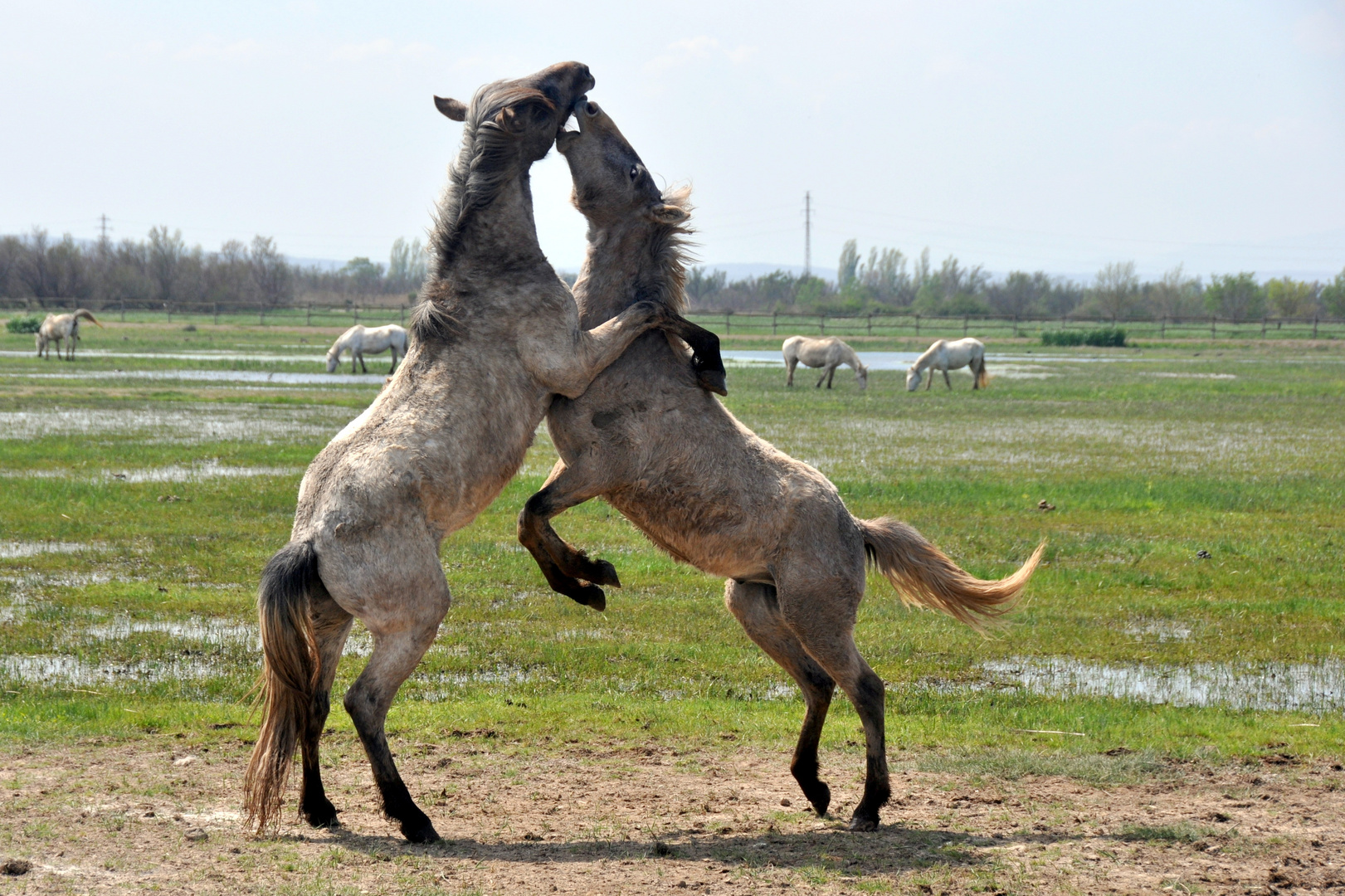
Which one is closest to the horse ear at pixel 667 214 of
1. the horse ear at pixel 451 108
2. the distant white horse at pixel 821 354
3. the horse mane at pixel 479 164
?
the horse mane at pixel 479 164

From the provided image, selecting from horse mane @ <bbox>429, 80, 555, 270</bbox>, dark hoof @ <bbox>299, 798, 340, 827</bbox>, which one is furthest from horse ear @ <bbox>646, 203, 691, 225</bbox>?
dark hoof @ <bbox>299, 798, 340, 827</bbox>

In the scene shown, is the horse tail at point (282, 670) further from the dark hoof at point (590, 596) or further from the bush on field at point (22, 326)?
the bush on field at point (22, 326)

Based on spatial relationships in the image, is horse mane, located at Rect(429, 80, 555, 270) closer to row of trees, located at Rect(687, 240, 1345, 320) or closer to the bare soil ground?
the bare soil ground

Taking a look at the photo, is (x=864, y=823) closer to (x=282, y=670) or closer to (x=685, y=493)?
(x=685, y=493)

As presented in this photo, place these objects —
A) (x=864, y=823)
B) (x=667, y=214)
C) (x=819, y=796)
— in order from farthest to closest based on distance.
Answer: (x=667, y=214) → (x=819, y=796) → (x=864, y=823)

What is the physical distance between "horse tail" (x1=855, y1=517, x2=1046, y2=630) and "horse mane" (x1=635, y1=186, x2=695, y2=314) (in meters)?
1.54

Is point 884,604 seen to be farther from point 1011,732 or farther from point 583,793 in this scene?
point 583,793

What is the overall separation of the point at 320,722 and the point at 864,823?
2.55 meters

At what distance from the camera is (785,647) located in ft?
19.0

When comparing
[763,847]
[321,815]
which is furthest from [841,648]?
[321,815]

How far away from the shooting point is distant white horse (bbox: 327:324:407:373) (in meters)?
38.2

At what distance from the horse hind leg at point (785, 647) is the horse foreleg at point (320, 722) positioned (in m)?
1.98

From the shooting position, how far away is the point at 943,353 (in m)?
35.4

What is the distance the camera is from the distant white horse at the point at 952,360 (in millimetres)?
34969
